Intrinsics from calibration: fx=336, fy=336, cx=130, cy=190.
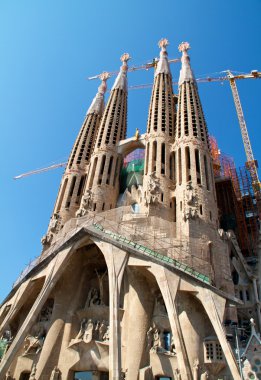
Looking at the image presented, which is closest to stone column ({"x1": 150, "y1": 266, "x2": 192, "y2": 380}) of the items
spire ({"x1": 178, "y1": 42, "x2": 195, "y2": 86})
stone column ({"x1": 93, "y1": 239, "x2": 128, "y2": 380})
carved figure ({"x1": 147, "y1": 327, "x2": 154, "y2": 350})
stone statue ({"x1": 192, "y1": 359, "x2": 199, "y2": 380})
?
stone statue ({"x1": 192, "y1": 359, "x2": 199, "y2": 380})

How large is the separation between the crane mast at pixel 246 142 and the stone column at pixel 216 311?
2084 centimetres

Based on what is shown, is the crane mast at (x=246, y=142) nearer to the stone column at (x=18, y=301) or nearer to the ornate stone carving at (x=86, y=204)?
the ornate stone carving at (x=86, y=204)

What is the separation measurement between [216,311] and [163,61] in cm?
Result: 3425

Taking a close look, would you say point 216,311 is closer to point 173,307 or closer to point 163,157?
point 173,307

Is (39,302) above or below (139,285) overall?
below

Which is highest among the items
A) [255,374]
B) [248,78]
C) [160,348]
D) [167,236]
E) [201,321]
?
[248,78]

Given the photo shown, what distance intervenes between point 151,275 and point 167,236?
12.0 ft

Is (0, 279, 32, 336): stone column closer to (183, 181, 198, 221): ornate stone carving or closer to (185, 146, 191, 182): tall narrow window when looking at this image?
(183, 181, 198, 221): ornate stone carving

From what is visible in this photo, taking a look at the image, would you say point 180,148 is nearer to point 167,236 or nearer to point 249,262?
point 167,236

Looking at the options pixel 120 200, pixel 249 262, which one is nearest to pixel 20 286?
pixel 120 200

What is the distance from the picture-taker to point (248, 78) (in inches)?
2005

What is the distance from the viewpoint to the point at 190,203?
2403cm

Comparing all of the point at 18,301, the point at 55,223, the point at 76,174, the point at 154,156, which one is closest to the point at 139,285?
the point at 18,301

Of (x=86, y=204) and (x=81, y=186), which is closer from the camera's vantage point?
(x=86, y=204)
